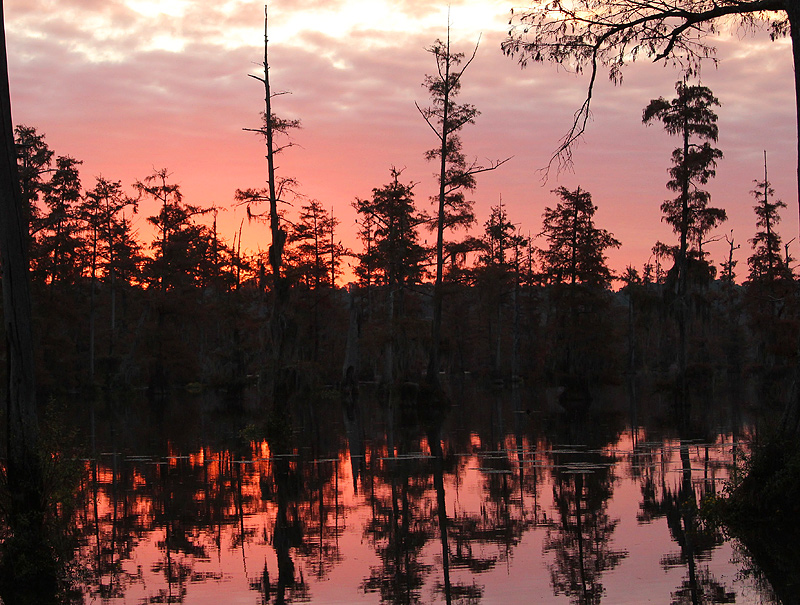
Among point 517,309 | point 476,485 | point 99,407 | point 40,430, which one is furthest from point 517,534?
point 517,309

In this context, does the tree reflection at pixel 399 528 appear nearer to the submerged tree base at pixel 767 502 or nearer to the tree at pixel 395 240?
the submerged tree base at pixel 767 502

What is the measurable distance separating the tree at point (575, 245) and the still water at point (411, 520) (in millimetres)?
29630

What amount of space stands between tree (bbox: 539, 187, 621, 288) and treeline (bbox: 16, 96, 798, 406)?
0.10 meters

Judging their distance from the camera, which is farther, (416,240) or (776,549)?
(416,240)

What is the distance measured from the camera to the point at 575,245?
171 ft

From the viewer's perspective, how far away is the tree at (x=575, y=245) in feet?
169

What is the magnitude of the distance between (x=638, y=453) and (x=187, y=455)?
30.5ft

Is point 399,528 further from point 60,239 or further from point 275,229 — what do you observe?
point 60,239

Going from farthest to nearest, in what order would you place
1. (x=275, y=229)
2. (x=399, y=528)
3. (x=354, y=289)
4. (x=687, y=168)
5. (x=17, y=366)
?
(x=354, y=289)
(x=687, y=168)
(x=275, y=229)
(x=399, y=528)
(x=17, y=366)

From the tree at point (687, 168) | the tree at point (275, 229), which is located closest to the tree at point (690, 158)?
the tree at point (687, 168)

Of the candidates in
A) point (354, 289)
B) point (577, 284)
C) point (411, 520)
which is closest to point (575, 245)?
point (577, 284)

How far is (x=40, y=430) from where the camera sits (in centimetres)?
953

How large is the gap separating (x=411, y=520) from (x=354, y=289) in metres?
54.3

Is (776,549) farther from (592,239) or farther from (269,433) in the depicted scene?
(592,239)
